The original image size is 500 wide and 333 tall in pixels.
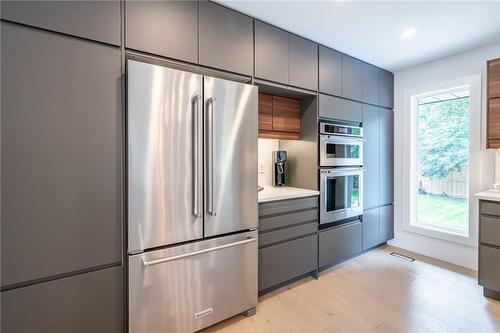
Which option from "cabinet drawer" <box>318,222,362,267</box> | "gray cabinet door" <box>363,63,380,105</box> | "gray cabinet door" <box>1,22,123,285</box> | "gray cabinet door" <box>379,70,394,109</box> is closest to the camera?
"gray cabinet door" <box>1,22,123,285</box>

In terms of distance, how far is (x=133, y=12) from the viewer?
62.6 inches

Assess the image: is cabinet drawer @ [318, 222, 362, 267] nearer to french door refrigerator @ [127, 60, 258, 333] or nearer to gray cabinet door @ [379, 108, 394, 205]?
gray cabinet door @ [379, 108, 394, 205]

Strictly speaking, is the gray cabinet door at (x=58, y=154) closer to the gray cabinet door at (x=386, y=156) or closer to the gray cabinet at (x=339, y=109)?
the gray cabinet at (x=339, y=109)

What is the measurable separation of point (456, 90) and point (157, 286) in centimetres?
396

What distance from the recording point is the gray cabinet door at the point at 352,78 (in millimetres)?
2974

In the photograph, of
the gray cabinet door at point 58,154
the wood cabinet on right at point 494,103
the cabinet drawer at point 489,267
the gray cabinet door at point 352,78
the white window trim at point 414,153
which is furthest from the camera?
the gray cabinet door at point 352,78

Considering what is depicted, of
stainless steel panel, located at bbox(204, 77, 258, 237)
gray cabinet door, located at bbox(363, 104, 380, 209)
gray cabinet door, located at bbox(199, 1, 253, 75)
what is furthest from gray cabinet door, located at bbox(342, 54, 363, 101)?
stainless steel panel, located at bbox(204, 77, 258, 237)

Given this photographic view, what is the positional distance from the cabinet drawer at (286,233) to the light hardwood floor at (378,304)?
55 centimetres

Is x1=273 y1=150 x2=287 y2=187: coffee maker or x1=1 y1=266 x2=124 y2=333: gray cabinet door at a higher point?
x1=273 y1=150 x2=287 y2=187: coffee maker

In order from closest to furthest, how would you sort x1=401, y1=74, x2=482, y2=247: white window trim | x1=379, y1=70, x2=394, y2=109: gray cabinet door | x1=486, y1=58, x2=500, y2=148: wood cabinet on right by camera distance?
x1=486, y1=58, x2=500, y2=148: wood cabinet on right → x1=401, y1=74, x2=482, y2=247: white window trim → x1=379, y1=70, x2=394, y2=109: gray cabinet door

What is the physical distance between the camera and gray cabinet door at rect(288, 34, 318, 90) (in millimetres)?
2488

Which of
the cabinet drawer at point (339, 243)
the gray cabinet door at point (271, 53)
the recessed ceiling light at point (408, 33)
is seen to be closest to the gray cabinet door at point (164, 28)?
the gray cabinet door at point (271, 53)

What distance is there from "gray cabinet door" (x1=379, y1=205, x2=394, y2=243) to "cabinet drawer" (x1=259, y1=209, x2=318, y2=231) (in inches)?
58.0

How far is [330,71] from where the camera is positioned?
2818mm
